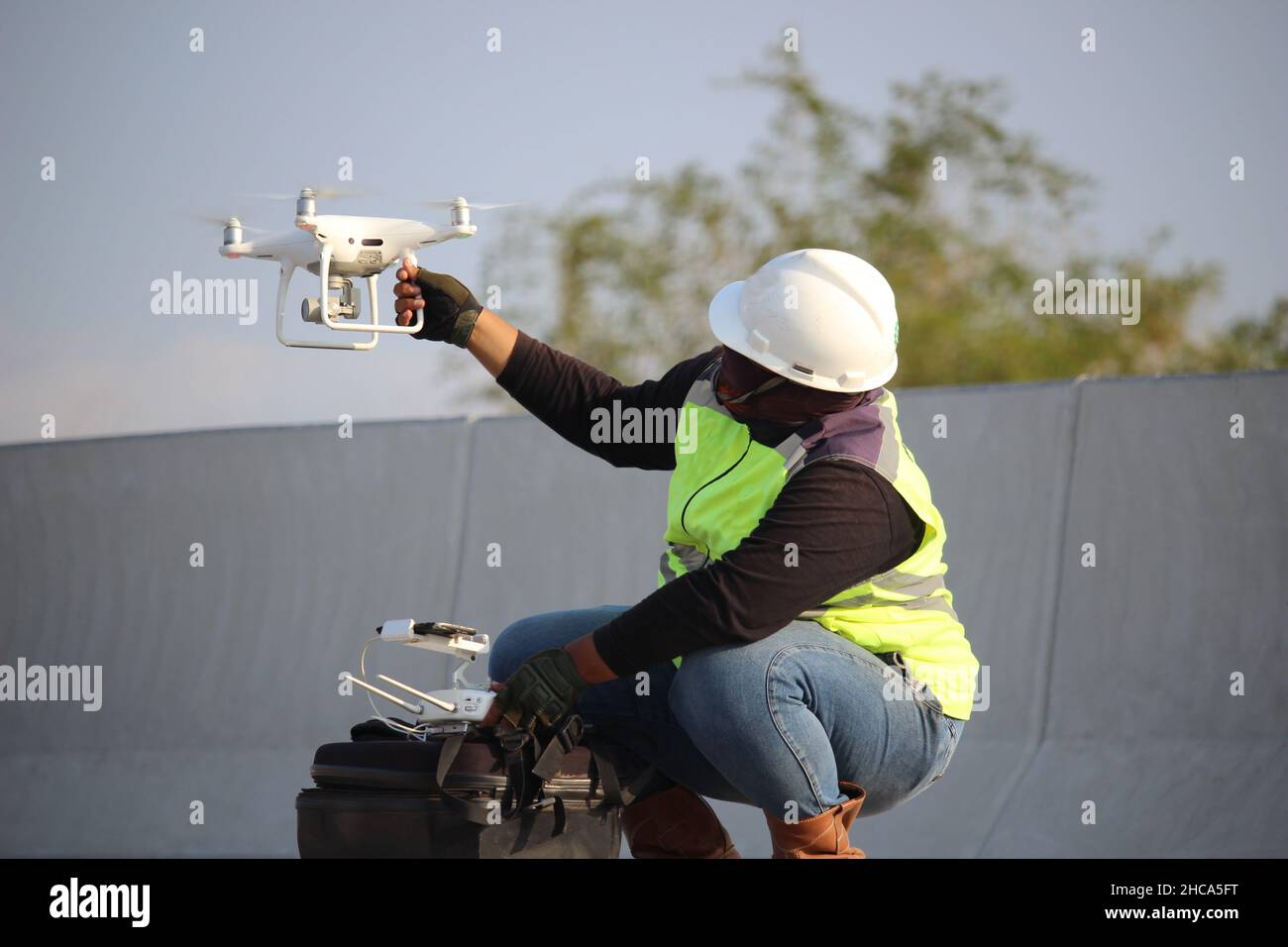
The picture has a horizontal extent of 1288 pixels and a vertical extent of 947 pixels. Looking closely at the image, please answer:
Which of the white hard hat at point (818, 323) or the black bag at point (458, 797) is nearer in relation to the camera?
the black bag at point (458, 797)

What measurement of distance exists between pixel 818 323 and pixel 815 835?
1.19m

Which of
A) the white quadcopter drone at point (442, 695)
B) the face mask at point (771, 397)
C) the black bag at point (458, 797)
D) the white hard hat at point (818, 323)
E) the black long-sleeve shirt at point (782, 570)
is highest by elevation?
the white hard hat at point (818, 323)

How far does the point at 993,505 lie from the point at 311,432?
131 inches

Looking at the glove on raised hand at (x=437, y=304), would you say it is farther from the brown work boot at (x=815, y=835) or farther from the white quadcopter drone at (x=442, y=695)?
the brown work boot at (x=815, y=835)

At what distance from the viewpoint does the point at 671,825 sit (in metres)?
4.38

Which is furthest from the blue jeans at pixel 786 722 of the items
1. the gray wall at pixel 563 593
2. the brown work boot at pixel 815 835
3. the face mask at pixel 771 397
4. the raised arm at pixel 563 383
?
the gray wall at pixel 563 593

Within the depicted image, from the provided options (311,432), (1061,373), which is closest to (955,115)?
→ (1061,373)

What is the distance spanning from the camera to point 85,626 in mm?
8570

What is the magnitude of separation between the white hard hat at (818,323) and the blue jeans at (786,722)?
2.02 feet

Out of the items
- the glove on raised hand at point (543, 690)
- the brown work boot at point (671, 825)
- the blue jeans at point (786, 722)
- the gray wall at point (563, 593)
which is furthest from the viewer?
the gray wall at point (563, 593)

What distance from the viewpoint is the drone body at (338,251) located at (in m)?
4.16

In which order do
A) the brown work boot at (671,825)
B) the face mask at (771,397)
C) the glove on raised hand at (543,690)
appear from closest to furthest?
the glove on raised hand at (543,690) < the face mask at (771,397) < the brown work boot at (671,825)

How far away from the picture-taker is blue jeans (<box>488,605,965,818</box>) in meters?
3.84

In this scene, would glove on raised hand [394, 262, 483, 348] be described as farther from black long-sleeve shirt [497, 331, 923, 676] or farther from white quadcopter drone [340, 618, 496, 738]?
black long-sleeve shirt [497, 331, 923, 676]
